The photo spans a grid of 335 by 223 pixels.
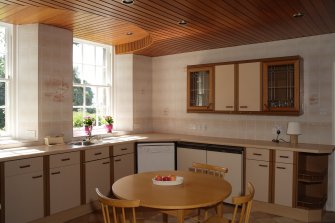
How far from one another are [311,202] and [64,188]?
10.4 feet

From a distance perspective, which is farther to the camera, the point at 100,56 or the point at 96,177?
the point at 100,56

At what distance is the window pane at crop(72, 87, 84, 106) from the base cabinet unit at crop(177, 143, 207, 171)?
5.88 feet

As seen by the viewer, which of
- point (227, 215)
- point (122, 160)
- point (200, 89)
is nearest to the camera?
point (227, 215)

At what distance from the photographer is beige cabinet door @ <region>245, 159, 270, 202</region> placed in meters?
3.94

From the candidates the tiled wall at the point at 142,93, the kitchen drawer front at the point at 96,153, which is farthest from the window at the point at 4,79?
the tiled wall at the point at 142,93

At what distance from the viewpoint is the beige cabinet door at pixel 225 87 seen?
177 inches

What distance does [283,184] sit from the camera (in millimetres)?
3820

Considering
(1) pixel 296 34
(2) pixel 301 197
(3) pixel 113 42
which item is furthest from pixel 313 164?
(3) pixel 113 42

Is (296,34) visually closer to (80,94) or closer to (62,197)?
(80,94)

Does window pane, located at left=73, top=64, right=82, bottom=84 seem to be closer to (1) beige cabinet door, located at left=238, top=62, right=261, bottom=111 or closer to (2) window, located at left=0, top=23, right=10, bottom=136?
(2) window, located at left=0, top=23, right=10, bottom=136

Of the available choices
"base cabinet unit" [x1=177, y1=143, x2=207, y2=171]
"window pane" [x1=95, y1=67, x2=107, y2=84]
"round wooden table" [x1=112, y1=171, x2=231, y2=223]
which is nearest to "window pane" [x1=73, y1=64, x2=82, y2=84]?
"window pane" [x1=95, y1=67, x2=107, y2=84]

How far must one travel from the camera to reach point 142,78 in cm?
575

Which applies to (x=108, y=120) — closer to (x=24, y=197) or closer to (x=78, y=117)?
(x=78, y=117)

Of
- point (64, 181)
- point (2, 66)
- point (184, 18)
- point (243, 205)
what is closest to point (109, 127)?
point (64, 181)
